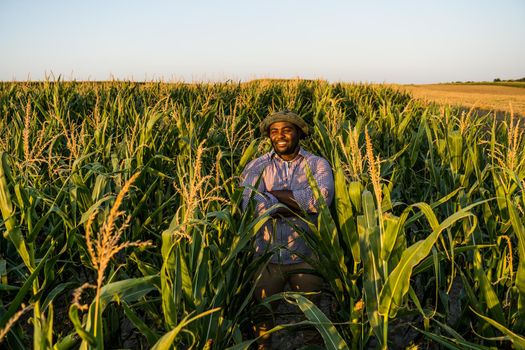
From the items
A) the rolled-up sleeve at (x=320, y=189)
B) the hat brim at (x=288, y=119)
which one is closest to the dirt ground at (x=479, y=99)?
the rolled-up sleeve at (x=320, y=189)

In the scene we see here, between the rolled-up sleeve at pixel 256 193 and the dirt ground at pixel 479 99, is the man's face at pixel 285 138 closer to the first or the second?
the rolled-up sleeve at pixel 256 193

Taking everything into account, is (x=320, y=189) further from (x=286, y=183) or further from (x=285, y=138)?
(x=285, y=138)

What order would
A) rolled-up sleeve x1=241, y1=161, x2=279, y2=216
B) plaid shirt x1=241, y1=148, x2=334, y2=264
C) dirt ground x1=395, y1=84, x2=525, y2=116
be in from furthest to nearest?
dirt ground x1=395, y1=84, x2=525, y2=116 → plaid shirt x1=241, y1=148, x2=334, y2=264 → rolled-up sleeve x1=241, y1=161, x2=279, y2=216

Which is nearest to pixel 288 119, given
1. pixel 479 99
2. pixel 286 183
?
pixel 286 183

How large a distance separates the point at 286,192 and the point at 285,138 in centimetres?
37

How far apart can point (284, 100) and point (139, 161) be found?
208 inches

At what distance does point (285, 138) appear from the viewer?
8.38 ft

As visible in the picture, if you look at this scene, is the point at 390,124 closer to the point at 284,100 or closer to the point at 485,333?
the point at 284,100

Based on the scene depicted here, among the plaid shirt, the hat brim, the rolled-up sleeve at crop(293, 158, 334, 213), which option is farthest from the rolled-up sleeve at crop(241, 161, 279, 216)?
the hat brim

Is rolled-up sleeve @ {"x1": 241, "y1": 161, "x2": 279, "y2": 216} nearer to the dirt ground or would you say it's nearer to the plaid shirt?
the plaid shirt

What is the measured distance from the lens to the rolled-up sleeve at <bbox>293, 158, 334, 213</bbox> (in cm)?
232

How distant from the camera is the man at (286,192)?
7.75 feet

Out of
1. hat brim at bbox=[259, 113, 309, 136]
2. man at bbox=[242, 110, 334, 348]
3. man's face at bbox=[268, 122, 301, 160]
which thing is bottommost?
man at bbox=[242, 110, 334, 348]

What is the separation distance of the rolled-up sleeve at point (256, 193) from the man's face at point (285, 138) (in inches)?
6.7
